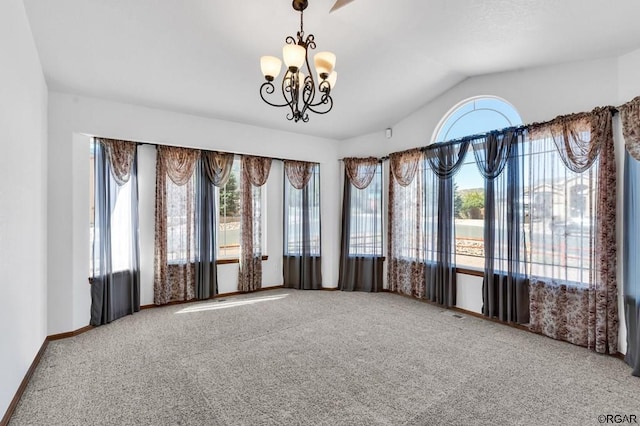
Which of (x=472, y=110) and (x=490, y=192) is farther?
(x=472, y=110)

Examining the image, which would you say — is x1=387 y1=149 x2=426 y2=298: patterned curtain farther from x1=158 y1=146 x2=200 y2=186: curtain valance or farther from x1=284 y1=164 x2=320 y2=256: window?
x1=158 y1=146 x2=200 y2=186: curtain valance

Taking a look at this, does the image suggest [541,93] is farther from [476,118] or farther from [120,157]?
[120,157]

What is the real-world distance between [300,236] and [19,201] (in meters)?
3.96

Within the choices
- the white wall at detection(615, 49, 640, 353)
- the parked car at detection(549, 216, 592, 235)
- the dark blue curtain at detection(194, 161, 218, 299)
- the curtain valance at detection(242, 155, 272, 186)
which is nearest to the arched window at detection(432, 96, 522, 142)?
the white wall at detection(615, 49, 640, 353)

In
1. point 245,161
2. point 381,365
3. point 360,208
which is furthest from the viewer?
point 360,208

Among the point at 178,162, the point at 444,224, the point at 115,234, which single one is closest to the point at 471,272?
the point at 444,224

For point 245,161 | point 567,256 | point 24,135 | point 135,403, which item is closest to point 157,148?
point 245,161

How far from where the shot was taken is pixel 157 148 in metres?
4.52

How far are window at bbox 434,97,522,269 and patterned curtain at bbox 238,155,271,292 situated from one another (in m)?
3.12

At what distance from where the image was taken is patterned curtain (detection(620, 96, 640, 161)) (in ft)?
9.20

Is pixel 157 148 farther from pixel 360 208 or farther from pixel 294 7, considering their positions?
pixel 360 208

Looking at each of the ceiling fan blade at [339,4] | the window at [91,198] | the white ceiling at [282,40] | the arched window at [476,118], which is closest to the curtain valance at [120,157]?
the window at [91,198]

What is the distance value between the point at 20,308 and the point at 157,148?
2.65 m

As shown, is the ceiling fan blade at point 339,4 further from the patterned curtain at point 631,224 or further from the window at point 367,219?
the window at point 367,219
